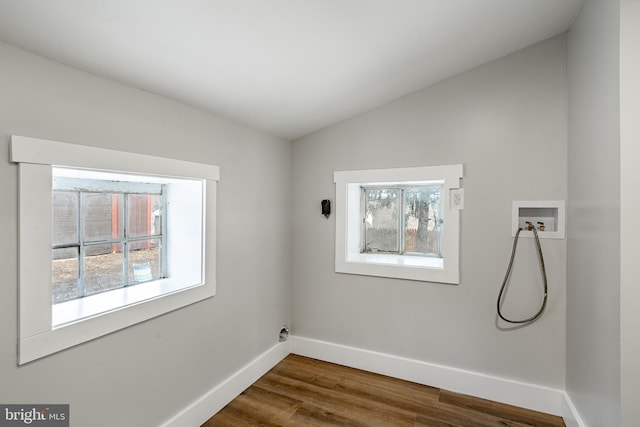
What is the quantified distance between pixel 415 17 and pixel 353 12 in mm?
332

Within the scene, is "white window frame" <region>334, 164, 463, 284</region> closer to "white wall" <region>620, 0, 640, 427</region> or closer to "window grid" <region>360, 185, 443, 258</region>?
"window grid" <region>360, 185, 443, 258</region>

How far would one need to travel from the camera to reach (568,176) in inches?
77.5

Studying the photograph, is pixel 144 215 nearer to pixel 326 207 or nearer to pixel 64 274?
pixel 64 274

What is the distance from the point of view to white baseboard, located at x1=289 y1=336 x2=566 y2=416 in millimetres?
2045

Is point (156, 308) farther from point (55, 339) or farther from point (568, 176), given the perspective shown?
point (568, 176)

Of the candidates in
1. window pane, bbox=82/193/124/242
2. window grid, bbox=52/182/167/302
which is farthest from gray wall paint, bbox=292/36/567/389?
window pane, bbox=82/193/124/242

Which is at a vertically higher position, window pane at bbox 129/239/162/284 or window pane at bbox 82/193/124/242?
window pane at bbox 82/193/124/242

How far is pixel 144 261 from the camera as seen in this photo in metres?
1.94

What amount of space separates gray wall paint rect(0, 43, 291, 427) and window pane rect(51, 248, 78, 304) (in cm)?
38

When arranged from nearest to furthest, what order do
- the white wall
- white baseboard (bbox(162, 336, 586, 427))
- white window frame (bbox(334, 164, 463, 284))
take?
1. the white wall
2. white baseboard (bbox(162, 336, 586, 427))
3. white window frame (bbox(334, 164, 463, 284))

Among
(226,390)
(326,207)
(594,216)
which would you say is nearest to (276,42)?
(326,207)

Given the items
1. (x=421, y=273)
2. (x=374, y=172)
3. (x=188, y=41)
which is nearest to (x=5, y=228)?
(x=188, y=41)

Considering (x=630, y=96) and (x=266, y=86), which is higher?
(x=266, y=86)

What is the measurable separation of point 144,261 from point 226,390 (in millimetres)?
1040
